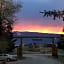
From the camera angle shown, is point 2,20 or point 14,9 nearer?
point 2,20

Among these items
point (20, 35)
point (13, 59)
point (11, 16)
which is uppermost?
point (11, 16)

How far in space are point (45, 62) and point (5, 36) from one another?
7.80 m

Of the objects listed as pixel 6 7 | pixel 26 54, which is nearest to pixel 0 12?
pixel 6 7

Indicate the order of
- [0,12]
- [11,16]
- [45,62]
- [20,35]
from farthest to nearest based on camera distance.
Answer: [45,62] < [11,16] < [20,35] < [0,12]

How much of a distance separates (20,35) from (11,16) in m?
2.38

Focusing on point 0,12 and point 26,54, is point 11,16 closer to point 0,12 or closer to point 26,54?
point 0,12

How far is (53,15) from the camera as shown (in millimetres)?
6691

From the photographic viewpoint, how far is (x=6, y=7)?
17.6 metres

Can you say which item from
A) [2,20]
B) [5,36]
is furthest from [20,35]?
[5,36]

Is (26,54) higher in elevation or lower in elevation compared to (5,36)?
lower

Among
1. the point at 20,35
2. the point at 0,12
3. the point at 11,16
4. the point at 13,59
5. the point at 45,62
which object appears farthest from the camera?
the point at 13,59

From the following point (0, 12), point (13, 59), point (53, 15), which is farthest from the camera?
point (13, 59)

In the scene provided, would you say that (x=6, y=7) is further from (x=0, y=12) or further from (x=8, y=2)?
(x=0, y=12)

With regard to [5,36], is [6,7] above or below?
above
